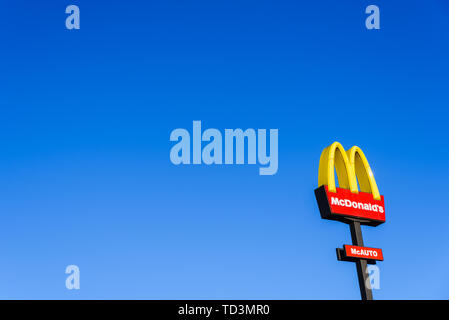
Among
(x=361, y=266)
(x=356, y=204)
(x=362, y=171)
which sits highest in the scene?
(x=362, y=171)

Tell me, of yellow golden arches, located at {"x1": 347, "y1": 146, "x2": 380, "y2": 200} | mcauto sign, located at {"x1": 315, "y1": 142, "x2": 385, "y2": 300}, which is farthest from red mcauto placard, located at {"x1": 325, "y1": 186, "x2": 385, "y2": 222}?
yellow golden arches, located at {"x1": 347, "y1": 146, "x2": 380, "y2": 200}

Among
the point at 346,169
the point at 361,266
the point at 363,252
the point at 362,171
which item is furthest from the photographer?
the point at 362,171

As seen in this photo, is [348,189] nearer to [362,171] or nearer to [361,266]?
[362,171]

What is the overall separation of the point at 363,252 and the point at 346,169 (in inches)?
182

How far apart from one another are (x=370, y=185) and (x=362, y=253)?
4.43 m

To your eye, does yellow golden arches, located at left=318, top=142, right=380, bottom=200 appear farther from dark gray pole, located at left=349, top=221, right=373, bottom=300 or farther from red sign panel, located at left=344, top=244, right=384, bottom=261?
red sign panel, located at left=344, top=244, right=384, bottom=261

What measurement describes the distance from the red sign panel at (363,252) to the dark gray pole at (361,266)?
32 centimetres

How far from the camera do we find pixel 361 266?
90.0 feet

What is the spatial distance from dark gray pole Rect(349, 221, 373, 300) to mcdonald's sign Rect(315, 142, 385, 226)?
520 millimetres

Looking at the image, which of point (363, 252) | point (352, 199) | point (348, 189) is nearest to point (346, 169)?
point (348, 189)

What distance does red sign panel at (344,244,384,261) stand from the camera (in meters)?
27.0
